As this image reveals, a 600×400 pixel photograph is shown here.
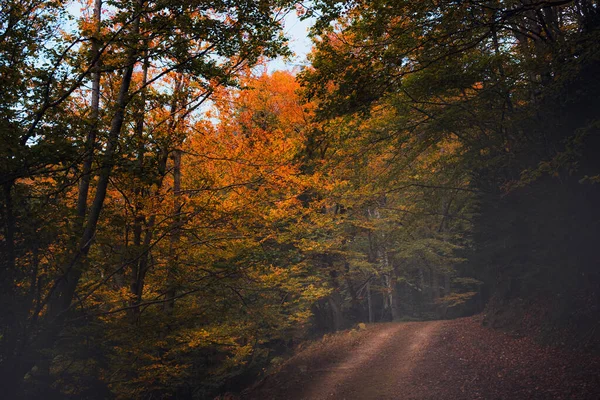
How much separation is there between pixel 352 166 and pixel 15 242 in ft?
31.2

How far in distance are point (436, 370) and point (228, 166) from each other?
25.5 feet

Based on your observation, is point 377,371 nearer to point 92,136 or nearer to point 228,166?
point 228,166

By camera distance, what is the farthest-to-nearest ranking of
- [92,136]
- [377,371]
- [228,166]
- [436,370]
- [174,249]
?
1. [377,371]
2. [228,166]
3. [436,370]
4. [174,249]
5. [92,136]

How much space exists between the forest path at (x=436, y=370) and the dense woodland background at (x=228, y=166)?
995 mm

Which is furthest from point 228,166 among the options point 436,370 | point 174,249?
point 436,370

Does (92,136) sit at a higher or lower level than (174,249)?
higher

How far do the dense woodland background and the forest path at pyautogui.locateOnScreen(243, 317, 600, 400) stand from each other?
100 centimetres

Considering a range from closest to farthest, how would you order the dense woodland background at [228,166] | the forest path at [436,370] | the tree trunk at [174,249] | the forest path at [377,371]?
the dense woodland background at [228,166], the forest path at [436,370], the tree trunk at [174,249], the forest path at [377,371]

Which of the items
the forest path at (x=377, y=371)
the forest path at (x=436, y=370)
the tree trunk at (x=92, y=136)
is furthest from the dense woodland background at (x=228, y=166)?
the forest path at (x=377, y=371)

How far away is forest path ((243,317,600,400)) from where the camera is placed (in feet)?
26.3

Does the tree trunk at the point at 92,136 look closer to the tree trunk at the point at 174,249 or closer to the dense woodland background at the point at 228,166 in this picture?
the dense woodland background at the point at 228,166

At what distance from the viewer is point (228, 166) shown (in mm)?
10984

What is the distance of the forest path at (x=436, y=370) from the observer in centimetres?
801

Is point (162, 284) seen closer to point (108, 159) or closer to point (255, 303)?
point (255, 303)
